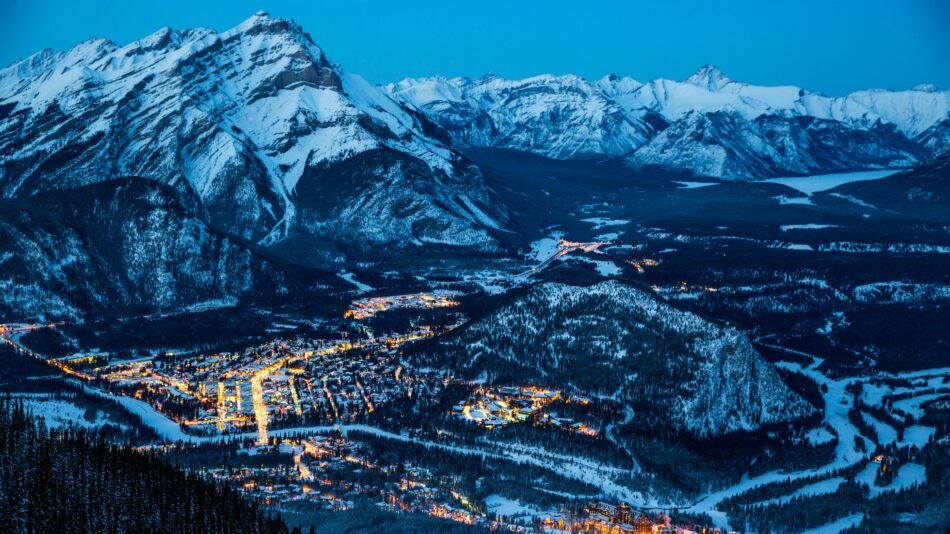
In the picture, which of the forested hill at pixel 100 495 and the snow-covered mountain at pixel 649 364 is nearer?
the forested hill at pixel 100 495

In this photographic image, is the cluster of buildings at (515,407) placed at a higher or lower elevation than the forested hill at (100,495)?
higher

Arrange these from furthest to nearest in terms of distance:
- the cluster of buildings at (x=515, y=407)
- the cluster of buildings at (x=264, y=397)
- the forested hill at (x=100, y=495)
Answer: the cluster of buildings at (x=264, y=397) < the cluster of buildings at (x=515, y=407) < the forested hill at (x=100, y=495)

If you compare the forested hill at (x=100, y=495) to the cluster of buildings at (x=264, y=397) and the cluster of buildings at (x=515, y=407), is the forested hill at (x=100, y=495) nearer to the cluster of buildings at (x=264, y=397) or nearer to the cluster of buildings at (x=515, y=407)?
the cluster of buildings at (x=264, y=397)

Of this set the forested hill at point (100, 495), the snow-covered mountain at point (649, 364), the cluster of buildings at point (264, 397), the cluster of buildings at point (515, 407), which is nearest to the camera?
the forested hill at point (100, 495)

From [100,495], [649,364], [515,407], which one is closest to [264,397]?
[515,407]

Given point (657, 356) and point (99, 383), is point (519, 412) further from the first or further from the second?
point (99, 383)

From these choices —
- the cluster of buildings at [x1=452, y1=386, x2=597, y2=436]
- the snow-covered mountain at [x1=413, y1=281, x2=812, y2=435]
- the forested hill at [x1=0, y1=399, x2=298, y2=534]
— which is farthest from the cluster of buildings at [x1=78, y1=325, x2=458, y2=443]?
the forested hill at [x1=0, y1=399, x2=298, y2=534]

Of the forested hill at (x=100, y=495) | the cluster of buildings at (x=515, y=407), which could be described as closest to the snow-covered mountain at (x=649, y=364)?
the cluster of buildings at (x=515, y=407)
